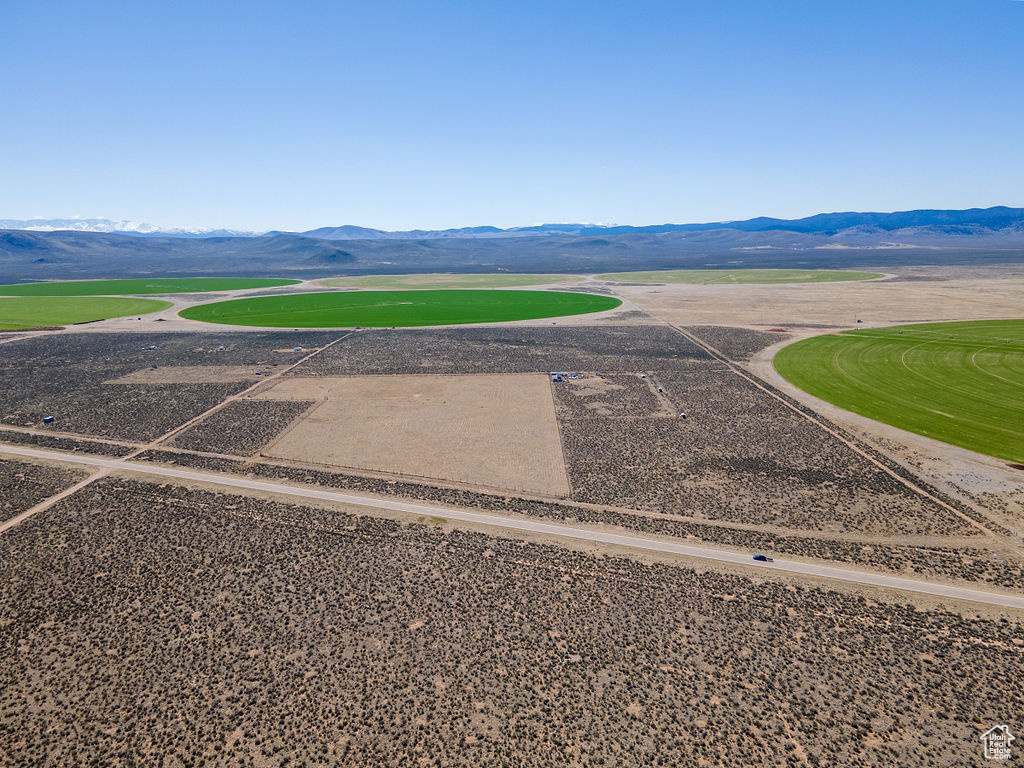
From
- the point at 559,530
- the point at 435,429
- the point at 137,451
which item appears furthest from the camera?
the point at 435,429

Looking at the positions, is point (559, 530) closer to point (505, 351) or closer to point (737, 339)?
point (505, 351)

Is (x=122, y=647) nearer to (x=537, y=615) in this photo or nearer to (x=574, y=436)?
(x=537, y=615)

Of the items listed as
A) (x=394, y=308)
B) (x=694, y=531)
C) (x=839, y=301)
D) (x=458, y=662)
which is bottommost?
(x=458, y=662)

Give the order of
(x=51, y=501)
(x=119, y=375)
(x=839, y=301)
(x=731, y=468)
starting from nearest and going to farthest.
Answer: (x=51, y=501) → (x=731, y=468) → (x=119, y=375) → (x=839, y=301)

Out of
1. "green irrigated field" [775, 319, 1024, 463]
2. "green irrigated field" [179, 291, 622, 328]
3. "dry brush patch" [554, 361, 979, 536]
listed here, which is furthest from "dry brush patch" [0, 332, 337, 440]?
"green irrigated field" [775, 319, 1024, 463]

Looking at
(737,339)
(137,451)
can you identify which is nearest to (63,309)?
(137,451)

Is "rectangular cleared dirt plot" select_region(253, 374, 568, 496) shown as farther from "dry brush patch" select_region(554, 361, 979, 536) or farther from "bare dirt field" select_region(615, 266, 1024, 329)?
"bare dirt field" select_region(615, 266, 1024, 329)
